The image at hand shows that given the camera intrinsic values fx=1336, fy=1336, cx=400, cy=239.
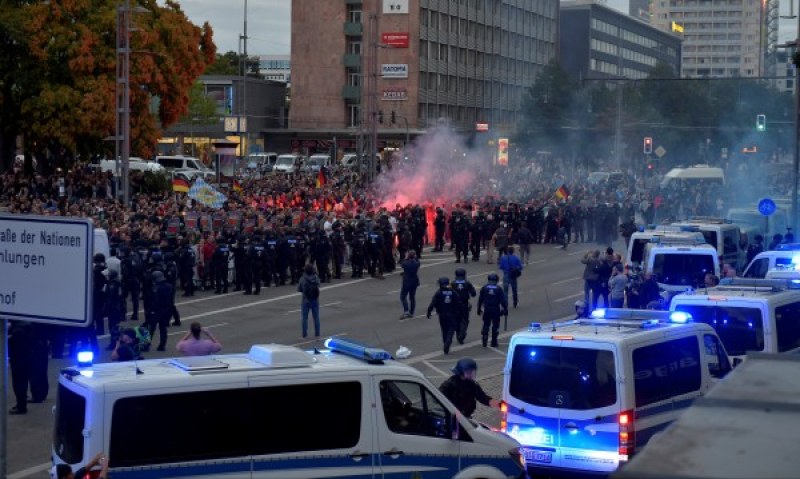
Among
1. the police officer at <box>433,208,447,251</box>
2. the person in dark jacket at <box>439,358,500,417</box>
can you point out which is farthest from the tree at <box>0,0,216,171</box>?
the person in dark jacket at <box>439,358,500,417</box>

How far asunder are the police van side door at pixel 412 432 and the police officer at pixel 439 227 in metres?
30.6

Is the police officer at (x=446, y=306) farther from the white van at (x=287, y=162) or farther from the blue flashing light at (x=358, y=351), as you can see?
the white van at (x=287, y=162)

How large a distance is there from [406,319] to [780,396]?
73.1ft

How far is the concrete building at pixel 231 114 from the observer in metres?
97.1

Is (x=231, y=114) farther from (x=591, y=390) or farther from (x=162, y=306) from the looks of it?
(x=591, y=390)

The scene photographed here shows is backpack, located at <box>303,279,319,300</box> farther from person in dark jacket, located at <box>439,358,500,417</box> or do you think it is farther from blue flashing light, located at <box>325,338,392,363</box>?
blue flashing light, located at <box>325,338,392,363</box>

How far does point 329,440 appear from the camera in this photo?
36.3ft

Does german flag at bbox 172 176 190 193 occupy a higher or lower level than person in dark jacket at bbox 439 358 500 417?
higher

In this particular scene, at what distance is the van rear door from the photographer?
1320cm

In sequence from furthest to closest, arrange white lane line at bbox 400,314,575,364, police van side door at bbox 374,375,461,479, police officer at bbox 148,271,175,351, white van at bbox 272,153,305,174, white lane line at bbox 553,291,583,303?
1. white van at bbox 272,153,305,174
2. white lane line at bbox 553,291,583,303
3. police officer at bbox 148,271,175,351
4. white lane line at bbox 400,314,575,364
5. police van side door at bbox 374,375,461,479

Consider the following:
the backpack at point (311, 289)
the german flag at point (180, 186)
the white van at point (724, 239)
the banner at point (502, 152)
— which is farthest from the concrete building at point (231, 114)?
the backpack at point (311, 289)

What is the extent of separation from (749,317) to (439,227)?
25.9 meters

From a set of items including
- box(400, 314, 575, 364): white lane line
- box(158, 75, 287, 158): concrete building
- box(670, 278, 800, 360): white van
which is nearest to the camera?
box(670, 278, 800, 360): white van

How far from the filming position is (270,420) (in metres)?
10.8
